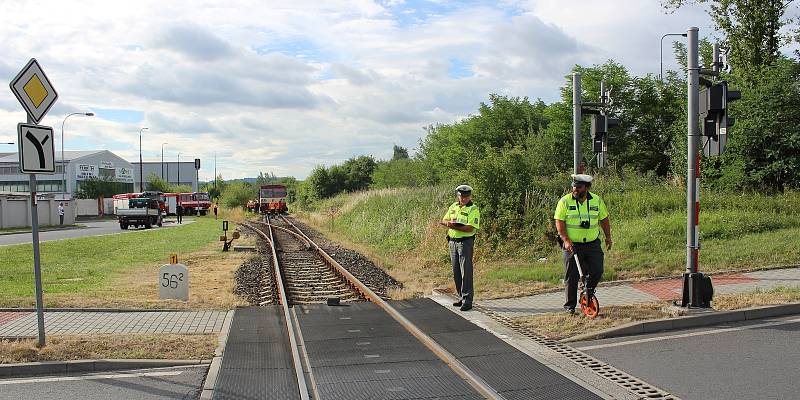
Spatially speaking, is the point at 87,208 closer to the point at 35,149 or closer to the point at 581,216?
the point at 35,149

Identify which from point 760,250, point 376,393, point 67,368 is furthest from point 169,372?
point 760,250

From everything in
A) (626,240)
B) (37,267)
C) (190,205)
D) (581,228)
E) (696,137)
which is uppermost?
(696,137)

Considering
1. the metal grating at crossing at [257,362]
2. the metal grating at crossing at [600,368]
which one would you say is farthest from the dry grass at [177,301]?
the metal grating at crossing at [600,368]

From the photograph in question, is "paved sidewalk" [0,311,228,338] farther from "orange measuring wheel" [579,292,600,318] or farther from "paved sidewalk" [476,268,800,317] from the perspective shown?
"orange measuring wheel" [579,292,600,318]

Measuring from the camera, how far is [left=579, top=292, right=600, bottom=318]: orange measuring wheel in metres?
8.57

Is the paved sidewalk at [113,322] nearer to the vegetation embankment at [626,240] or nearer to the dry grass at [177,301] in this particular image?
the dry grass at [177,301]

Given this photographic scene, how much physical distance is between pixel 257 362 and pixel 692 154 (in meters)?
6.06

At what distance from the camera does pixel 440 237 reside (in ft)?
59.2

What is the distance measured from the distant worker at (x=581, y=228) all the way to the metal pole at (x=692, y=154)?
3.46 feet

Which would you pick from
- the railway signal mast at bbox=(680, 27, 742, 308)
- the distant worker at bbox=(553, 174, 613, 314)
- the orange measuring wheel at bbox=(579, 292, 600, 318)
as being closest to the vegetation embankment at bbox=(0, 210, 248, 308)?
the distant worker at bbox=(553, 174, 613, 314)

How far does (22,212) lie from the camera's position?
41.8m

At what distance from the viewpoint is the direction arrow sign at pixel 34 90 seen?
25.1 ft

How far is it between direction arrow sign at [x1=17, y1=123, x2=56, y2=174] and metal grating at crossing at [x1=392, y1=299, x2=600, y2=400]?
4893mm

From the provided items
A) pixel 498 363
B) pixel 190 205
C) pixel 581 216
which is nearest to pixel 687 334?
pixel 581 216
